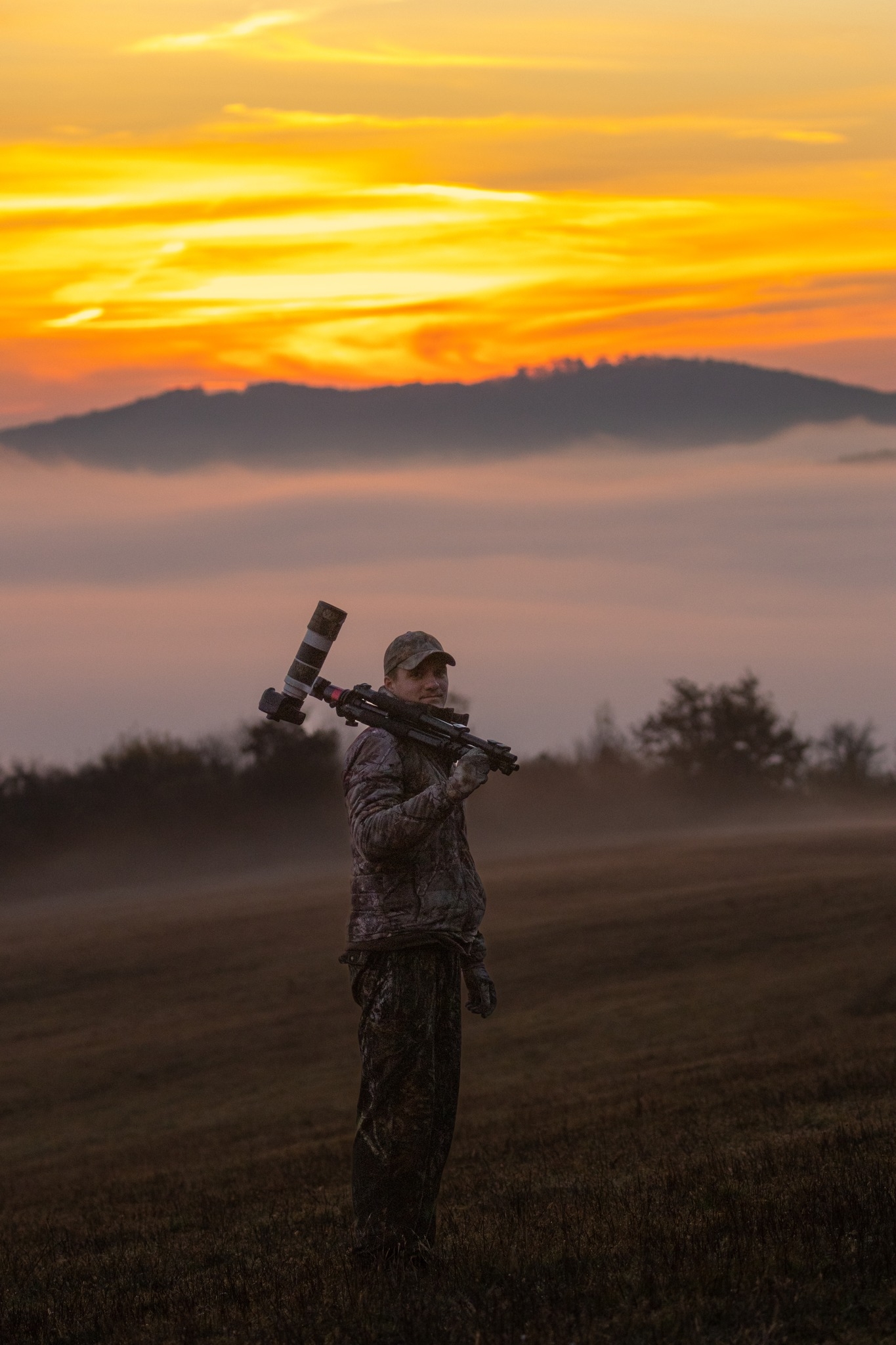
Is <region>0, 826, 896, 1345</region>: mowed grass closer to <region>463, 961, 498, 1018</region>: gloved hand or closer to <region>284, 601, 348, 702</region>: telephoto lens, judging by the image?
<region>463, 961, 498, 1018</region>: gloved hand

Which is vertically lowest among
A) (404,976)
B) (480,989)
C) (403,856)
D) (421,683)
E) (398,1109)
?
(398,1109)

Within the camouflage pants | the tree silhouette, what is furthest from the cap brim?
the tree silhouette

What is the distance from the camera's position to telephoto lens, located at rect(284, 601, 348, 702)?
383 inches

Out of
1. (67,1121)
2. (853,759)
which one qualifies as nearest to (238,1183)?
(67,1121)

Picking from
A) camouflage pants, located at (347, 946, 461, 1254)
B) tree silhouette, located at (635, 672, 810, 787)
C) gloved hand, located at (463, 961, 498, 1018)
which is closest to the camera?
camouflage pants, located at (347, 946, 461, 1254)

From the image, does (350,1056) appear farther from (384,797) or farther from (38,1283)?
(384,797)

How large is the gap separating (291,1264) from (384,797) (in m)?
3.09

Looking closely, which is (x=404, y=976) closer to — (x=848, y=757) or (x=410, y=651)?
(x=410, y=651)

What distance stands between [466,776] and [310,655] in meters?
1.62

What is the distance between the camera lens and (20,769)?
328ft

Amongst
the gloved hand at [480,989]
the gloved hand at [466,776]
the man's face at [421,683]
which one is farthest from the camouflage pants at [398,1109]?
the man's face at [421,683]

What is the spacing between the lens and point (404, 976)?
29.5 feet

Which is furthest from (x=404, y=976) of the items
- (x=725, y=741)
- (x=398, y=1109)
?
(x=725, y=741)

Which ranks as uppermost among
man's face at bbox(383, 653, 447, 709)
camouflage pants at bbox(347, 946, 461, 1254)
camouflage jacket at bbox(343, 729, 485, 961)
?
man's face at bbox(383, 653, 447, 709)
